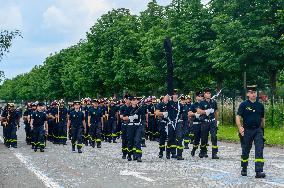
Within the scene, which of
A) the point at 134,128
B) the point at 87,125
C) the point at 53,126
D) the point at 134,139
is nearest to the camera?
the point at 134,139

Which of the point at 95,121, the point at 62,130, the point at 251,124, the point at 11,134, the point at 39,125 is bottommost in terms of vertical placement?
the point at 11,134

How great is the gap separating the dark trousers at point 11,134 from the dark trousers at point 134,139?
31.7ft

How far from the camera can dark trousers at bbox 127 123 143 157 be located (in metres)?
17.9

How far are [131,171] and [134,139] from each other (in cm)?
287

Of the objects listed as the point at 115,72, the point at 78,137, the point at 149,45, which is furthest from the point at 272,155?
the point at 115,72

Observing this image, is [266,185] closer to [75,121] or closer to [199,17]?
[75,121]

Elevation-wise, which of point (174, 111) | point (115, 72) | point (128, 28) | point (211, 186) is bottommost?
point (211, 186)

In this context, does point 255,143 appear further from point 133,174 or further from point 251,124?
point 133,174

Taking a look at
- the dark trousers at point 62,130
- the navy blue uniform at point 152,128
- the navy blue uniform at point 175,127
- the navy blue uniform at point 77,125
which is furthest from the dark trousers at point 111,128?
the navy blue uniform at point 175,127

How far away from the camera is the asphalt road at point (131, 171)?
12.7 m

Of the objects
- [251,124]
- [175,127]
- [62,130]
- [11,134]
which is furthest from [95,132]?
[251,124]

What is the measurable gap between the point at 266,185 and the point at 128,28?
152 ft

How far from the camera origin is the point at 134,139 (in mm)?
17969

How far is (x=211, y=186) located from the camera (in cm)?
1195
